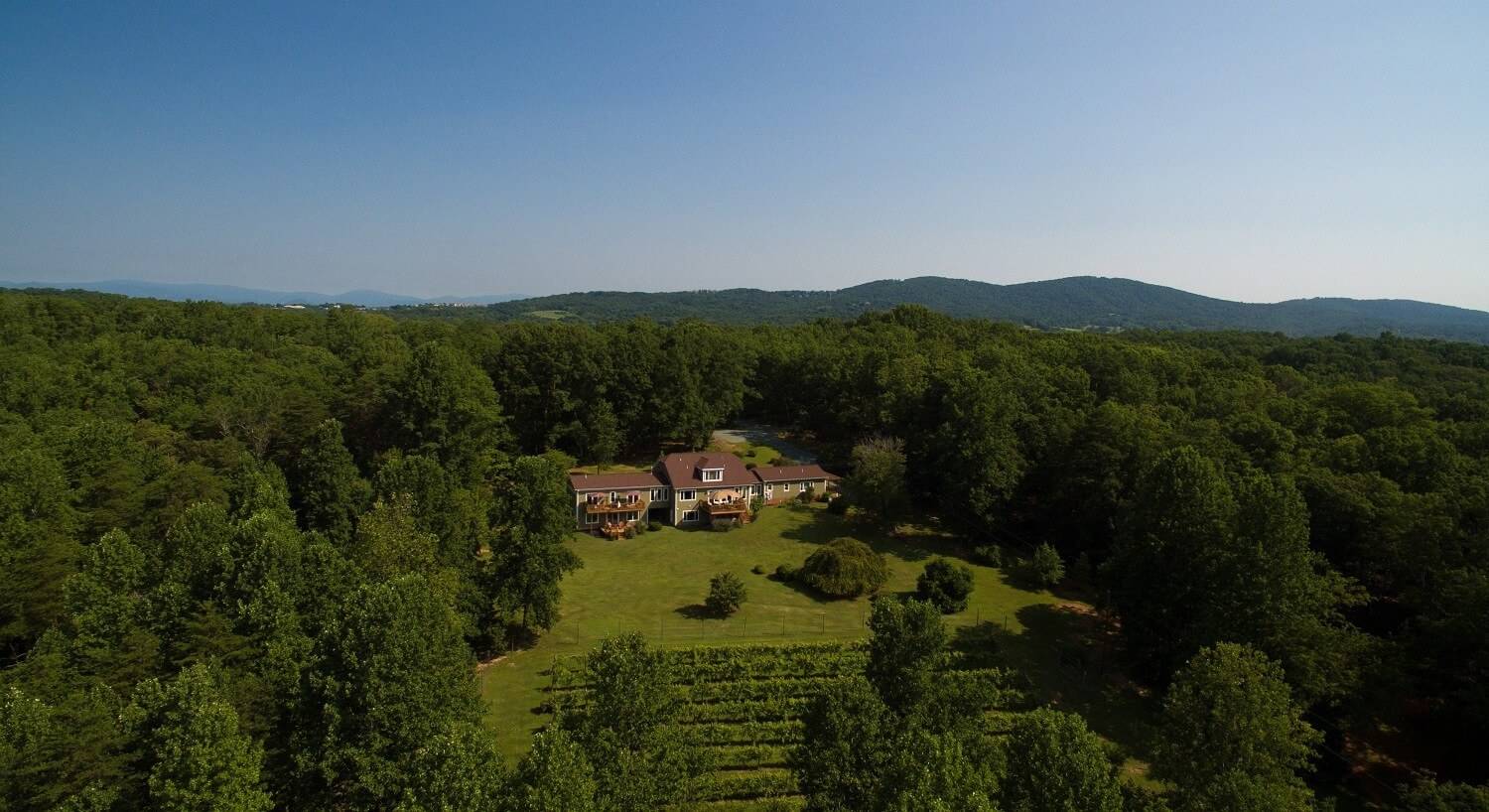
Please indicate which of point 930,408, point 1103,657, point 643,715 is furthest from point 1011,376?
point 643,715

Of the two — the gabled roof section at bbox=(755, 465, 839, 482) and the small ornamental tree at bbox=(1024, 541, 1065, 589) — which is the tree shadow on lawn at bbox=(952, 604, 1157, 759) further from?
the gabled roof section at bbox=(755, 465, 839, 482)

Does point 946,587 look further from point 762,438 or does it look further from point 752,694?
point 762,438

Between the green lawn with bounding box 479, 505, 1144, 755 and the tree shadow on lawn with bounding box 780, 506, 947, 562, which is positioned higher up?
the tree shadow on lawn with bounding box 780, 506, 947, 562

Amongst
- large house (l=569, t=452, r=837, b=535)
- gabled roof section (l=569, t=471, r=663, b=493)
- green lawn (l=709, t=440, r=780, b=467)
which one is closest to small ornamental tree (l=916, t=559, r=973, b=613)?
Result: large house (l=569, t=452, r=837, b=535)

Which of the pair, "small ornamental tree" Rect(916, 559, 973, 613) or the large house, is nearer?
"small ornamental tree" Rect(916, 559, 973, 613)

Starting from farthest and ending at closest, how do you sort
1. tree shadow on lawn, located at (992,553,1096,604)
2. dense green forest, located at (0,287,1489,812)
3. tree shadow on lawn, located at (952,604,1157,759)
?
tree shadow on lawn, located at (992,553,1096,604) → tree shadow on lawn, located at (952,604,1157,759) → dense green forest, located at (0,287,1489,812)

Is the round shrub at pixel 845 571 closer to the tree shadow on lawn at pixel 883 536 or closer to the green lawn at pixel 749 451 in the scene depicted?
the tree shadow on lawn at pixel 883 536

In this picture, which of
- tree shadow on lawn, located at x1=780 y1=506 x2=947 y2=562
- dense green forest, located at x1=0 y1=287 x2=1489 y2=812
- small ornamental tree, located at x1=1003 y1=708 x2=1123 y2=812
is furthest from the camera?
tree shadow on lawn, located at x1=780 y1=506 x2=947 y2=562

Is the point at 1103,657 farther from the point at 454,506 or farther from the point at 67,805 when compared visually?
the point at 67,805
